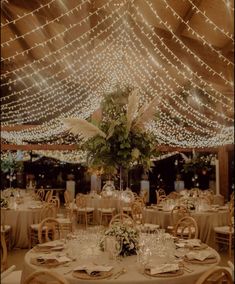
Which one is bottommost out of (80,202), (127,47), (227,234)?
(227,234)

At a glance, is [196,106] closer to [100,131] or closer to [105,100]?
[105,100]

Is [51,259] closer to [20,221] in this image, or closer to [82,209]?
[20,221]

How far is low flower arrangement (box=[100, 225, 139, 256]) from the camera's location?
3535 millimetres

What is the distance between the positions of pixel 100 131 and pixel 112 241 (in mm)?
895

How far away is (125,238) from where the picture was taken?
140 inches

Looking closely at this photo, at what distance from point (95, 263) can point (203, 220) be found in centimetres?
448

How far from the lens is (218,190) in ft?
45.4

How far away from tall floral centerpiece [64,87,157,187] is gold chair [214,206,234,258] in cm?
376

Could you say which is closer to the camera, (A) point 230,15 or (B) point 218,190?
(A) point 230,15

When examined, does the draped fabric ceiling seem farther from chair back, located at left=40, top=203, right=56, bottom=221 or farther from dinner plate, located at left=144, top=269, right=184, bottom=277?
chair back, located at left=40, top=203, right=56, bottom=221

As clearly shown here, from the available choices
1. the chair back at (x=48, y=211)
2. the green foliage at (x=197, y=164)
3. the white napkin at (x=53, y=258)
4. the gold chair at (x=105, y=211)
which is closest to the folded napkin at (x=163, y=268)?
the white napkin at (x=53, y=258)

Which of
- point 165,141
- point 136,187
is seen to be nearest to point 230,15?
point 165,141

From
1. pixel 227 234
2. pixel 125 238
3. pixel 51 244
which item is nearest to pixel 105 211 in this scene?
pixel 227 234

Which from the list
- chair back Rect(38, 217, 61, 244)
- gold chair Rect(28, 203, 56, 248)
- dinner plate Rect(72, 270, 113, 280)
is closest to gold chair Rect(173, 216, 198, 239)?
chair back Rect(38, 217, 61, 244)
